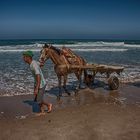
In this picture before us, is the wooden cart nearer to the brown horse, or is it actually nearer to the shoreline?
the shoreline

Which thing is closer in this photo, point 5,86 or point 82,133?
point 82,133

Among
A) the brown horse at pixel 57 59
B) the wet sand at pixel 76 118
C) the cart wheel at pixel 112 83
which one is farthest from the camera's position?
the cart wheel at pixel 112 83

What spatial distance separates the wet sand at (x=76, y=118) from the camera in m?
6.39

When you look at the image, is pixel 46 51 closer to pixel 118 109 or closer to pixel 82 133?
pixel 118 109

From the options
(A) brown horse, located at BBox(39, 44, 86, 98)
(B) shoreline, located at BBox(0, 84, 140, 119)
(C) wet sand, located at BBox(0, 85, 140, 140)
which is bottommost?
(B) shoreline, located at BBox(0, 84, 140, 119)

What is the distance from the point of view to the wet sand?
6387mm

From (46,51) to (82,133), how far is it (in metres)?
4.45

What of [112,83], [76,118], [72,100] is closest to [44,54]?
[72,100]

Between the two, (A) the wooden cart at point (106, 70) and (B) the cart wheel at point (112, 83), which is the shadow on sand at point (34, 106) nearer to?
(A) the wooden cart at point (106, 70)

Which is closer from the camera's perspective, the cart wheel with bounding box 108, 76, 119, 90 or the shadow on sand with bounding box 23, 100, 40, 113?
the shadow on sand with bounding box 23, 100, 40, 113

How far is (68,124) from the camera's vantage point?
7.10 meters

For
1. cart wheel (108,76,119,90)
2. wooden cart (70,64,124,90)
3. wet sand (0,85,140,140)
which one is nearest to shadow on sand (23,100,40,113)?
wet sand (0,85,140,140)


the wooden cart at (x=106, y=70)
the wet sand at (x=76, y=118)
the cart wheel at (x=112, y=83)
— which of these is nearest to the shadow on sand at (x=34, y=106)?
the wet sand at (x=76, y=118)

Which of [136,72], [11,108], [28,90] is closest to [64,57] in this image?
[28,90]
